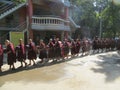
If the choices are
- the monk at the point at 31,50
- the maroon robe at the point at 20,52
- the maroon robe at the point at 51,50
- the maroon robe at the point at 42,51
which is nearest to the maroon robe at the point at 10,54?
the maroon robe at the point at 20,52

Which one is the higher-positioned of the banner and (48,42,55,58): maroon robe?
the banner

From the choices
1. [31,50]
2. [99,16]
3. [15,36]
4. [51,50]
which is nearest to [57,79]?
[31,50]

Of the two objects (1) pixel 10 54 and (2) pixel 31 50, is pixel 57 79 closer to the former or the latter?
(1) pixel 10 54

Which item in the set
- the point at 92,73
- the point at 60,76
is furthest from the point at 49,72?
the point at 92,73

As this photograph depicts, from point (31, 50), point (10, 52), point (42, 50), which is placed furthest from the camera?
point (42, 50)

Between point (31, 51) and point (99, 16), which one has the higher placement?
point (99, 16)

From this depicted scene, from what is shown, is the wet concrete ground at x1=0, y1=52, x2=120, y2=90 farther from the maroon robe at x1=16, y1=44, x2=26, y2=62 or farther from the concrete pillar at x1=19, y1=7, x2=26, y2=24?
the concrete pillar at x1=19, y1=7, x2=26, y2=24

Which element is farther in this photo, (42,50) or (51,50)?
(51,50)

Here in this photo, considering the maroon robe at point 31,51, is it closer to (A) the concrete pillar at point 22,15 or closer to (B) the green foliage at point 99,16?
(A) the concrete pillar at point 22,15

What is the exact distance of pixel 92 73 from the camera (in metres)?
12.9

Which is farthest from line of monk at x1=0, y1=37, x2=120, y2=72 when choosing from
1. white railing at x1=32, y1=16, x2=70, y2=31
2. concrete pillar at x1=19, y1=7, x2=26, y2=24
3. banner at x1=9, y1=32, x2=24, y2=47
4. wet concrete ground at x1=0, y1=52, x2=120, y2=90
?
concrete pillar at x1=19, y1=7, x2=26, y2=24

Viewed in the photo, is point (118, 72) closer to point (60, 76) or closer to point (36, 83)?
point (60, 76)

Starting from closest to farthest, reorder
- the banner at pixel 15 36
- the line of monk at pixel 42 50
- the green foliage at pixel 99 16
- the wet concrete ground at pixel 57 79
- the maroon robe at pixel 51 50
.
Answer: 1. the wet concrete ground at pixel 57 79
2. the line of monk at pixel 42 50
3. the maroon robe at pixel 51 50
4. the banner at pixel 15 36
5. the green foliage at pixel 99 16

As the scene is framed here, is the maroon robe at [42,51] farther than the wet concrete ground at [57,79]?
Yes
